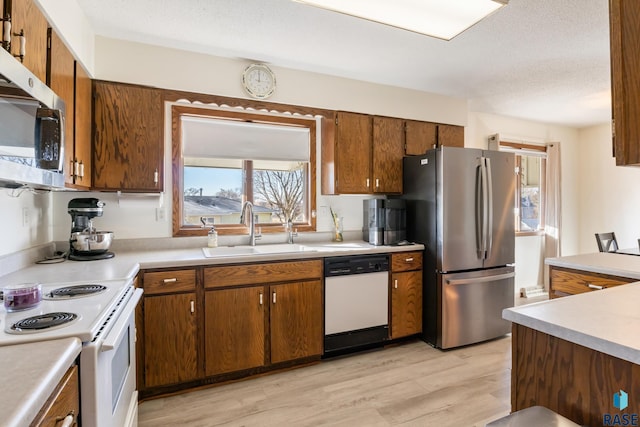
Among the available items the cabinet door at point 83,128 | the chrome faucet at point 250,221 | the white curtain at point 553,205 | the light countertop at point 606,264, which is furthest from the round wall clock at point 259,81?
the white curtain at point 553,205

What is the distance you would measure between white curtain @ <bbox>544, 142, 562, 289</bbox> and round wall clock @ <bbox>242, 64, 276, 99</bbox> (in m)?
4.20

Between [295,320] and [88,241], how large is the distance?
5.10 feet

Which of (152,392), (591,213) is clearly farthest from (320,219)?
(591,213)

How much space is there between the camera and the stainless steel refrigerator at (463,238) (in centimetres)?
290

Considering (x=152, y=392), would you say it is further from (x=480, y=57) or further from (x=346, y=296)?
(x=480, y=57)

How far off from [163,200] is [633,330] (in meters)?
2.84

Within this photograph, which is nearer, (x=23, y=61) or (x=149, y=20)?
(x=23, y=61)

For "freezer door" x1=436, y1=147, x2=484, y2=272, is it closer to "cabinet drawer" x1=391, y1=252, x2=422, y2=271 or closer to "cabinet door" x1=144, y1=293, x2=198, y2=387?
"cabinet drawer" x1=391, y1=252, x2=422, y2=271

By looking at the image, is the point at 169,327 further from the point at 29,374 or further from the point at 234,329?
the point at 29,374

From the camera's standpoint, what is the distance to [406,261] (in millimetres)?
3016

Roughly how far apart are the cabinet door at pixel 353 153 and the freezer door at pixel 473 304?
1.16m

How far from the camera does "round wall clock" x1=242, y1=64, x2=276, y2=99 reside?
9.24 ft

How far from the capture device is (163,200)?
267cm

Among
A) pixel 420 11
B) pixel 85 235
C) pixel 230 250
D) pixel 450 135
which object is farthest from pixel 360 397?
pixel 450 135
